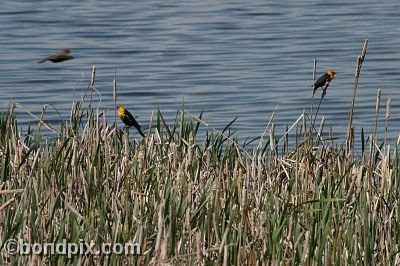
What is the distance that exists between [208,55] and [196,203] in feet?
29.5

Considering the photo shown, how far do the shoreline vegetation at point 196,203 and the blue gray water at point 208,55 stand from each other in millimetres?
3645

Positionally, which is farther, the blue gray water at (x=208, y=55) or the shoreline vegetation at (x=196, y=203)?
the blue gray water at (x=208, y=55)

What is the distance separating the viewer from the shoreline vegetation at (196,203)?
443 cm

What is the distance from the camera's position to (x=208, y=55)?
554 inches

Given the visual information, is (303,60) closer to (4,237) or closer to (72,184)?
(72,184)

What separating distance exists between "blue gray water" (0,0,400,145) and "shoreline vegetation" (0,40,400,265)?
3.64 metres

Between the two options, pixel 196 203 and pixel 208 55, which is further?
pixel 208 55

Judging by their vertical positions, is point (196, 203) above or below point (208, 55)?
below

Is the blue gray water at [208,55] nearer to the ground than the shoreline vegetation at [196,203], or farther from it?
farther from it

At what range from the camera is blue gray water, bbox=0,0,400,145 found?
35.8 feet

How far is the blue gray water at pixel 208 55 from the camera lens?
10906mm

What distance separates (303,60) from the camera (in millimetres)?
13477

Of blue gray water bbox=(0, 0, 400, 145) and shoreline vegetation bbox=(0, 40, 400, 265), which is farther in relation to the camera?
blue gray water bbox=(0, 0, 400, 145)

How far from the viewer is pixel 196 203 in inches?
204
